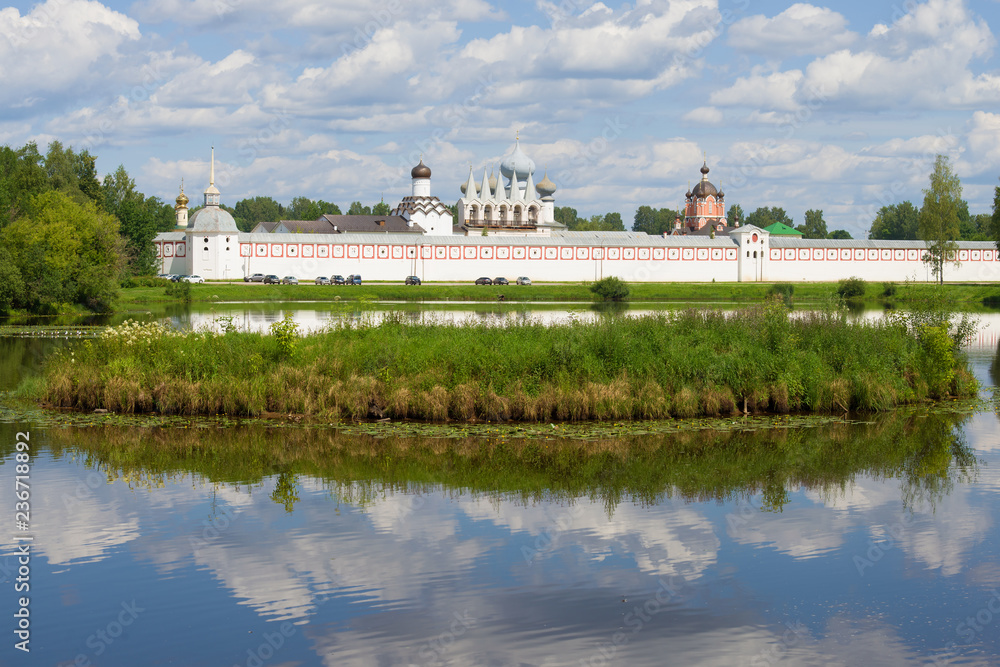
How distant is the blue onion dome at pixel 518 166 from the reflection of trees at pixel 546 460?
68278 millimetres

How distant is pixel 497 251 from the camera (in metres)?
62.2

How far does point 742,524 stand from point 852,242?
63.1 metres

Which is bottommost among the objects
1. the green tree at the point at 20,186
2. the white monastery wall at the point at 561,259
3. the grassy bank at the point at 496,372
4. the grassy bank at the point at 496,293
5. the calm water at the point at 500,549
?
the calm water at the point at 500,549

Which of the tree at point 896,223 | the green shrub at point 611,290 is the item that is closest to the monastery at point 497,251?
the green shrub at point 611,290

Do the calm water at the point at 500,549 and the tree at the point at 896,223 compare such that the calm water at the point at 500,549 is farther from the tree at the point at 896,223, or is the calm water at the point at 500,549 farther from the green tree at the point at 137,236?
the tree at the point at 896,223

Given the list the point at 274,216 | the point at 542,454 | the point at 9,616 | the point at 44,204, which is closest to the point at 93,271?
the point at 44,204

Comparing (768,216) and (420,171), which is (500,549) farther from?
(768,216)

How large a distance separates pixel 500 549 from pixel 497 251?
53.9 metres

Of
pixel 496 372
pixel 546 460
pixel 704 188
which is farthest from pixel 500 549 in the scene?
pixel 704 188

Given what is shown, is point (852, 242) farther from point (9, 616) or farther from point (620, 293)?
point (9, 616)

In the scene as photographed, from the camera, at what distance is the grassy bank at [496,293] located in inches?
1852

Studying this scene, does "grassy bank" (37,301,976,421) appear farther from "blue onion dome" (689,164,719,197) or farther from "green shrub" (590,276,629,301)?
"blue onion dome" (689,164,719,197)

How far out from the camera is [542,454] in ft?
40.9

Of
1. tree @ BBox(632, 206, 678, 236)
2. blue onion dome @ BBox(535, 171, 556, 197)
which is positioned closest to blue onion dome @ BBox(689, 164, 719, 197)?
blue onion dome @ BBox(535, 171, 556, 197)
